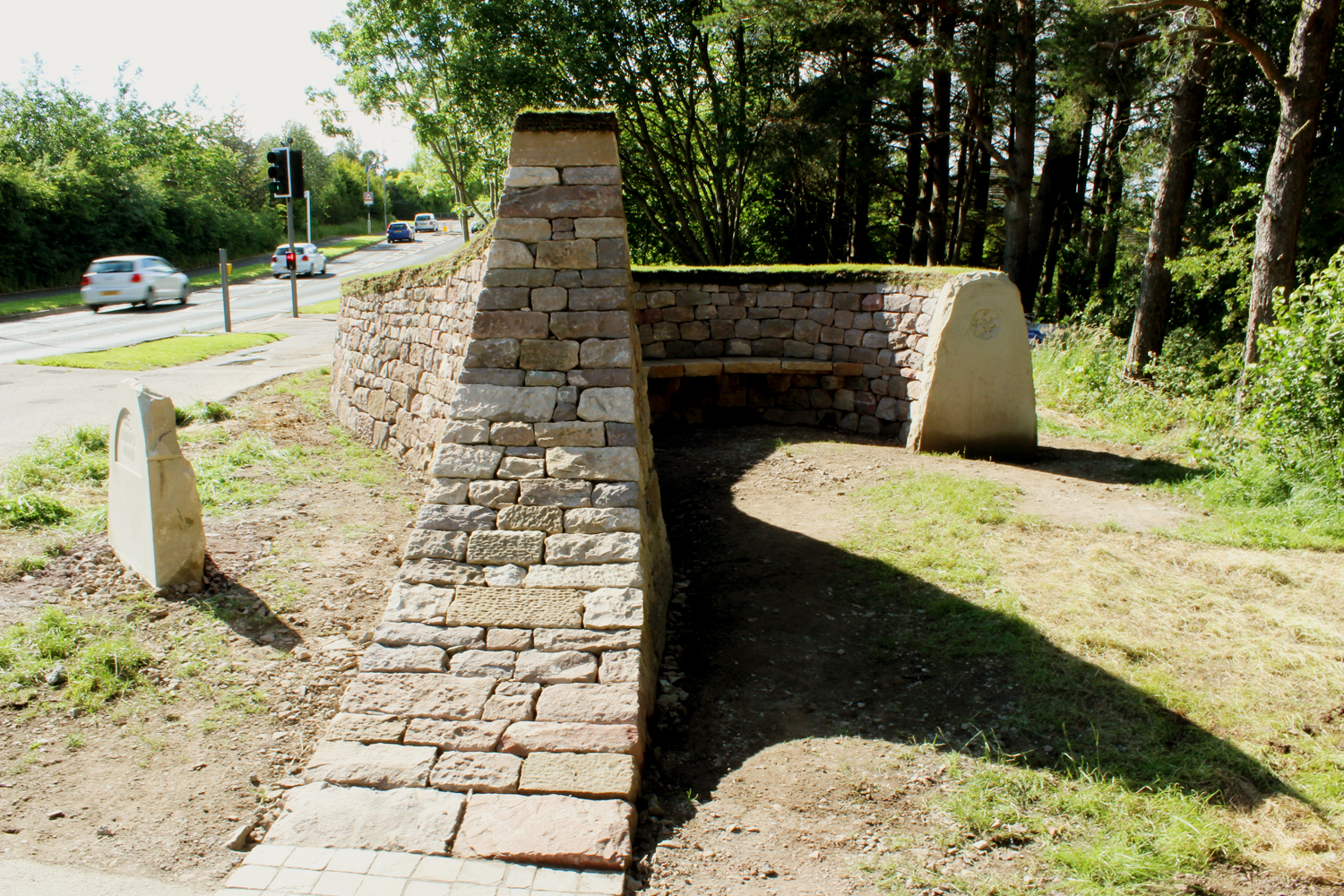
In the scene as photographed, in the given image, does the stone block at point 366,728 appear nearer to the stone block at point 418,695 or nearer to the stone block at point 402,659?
the stone block at point 418,695

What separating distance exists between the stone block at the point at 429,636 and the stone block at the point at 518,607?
0.06 metres

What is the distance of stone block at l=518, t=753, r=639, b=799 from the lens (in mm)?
3439

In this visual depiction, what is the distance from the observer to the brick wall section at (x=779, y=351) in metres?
9.09

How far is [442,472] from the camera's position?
4.65 metres

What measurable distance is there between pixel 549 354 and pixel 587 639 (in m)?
1.63

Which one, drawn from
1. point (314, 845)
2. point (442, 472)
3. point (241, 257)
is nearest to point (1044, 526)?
point (442, 472)

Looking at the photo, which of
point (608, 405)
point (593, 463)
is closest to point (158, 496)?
point (593, 463)

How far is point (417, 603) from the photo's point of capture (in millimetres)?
4258

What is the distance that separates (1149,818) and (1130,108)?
17961 millimetres

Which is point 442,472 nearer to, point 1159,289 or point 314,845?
point 314,845

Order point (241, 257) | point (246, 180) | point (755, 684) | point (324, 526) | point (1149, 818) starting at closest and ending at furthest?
point (1149, 818)
point (755, 684)
point (324, 526)
point (241, 257)
point (246, 180)

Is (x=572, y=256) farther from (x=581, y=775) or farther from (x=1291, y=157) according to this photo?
(x=1291, y=157)

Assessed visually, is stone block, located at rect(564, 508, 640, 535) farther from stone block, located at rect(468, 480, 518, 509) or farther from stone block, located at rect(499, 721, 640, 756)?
stone block, located at rect(499, 721, 640, 756)

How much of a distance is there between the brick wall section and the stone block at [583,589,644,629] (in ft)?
16.3
